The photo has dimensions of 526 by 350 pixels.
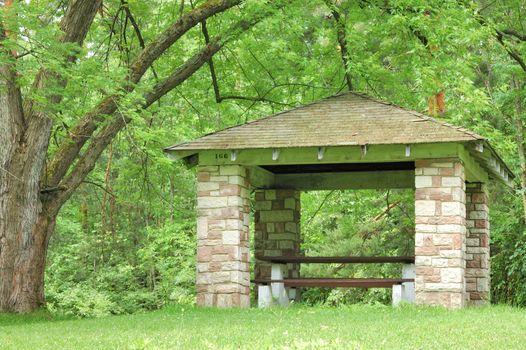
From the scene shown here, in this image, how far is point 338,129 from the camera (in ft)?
43.4

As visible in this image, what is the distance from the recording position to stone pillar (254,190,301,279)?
642 inches

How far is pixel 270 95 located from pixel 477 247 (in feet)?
18.5

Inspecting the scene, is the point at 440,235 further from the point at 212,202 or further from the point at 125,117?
A: the point at 125,117

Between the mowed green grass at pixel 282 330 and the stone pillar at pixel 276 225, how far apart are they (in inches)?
148

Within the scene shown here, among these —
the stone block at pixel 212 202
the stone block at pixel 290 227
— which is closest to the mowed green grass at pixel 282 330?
the stone block at pixel 212 202

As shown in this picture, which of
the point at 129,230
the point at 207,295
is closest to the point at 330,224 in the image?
the point at 129,230

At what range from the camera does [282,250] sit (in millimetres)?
16266

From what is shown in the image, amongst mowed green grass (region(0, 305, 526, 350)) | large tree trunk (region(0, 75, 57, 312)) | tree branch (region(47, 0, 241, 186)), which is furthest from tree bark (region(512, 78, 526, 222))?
large tree trunk (region(0, 75, 57, 312))

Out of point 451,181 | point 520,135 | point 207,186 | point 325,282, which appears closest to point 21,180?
point 207,186

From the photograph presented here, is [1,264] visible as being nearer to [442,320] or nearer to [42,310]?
[42,310]

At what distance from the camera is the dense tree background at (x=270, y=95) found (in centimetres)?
1421

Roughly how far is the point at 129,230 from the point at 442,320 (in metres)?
16.2

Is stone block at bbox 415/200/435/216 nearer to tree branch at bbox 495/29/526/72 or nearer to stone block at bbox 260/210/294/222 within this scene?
stone block at bbox 260/210/294/222

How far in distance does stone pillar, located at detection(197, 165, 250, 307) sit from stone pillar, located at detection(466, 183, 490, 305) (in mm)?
4085
